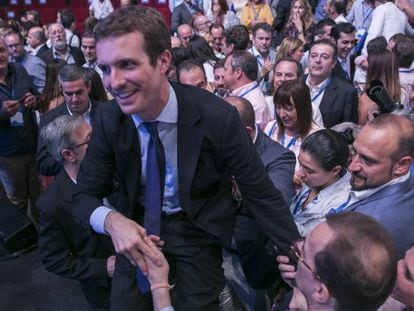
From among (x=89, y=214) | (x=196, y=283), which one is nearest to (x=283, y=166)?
(x=196, y=283)

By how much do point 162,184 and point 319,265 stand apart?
527 millimetres

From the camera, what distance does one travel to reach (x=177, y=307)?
5.03 ft

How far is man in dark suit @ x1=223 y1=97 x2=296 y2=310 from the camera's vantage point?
6.27 ft

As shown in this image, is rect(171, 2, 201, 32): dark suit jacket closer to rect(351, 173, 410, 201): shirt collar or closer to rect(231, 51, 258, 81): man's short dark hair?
rect(231, 51, 258, 81): man's short dark hair

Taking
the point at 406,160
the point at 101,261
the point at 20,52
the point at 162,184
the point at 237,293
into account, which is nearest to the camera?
the point at 162,184

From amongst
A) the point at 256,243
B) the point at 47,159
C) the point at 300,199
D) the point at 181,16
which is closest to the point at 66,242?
the point at 256,243

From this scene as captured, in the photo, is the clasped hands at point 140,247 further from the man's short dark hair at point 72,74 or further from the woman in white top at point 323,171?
the man's short dark hair at point 72,74

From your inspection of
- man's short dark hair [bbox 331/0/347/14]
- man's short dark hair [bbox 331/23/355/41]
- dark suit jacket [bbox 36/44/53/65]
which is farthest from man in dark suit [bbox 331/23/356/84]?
dark suit jacket [bbox 36/44/53/65]

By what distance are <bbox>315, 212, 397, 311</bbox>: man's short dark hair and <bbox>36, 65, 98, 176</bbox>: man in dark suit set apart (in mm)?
2155

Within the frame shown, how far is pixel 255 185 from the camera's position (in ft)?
4.76

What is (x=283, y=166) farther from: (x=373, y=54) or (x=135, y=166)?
(x=373, y=54)

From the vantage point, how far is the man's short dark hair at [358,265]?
1.17 meters

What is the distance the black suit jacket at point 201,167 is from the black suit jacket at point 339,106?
2274 millimetres

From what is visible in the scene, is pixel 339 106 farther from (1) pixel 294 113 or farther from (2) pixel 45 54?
(2) pixel 45 54
